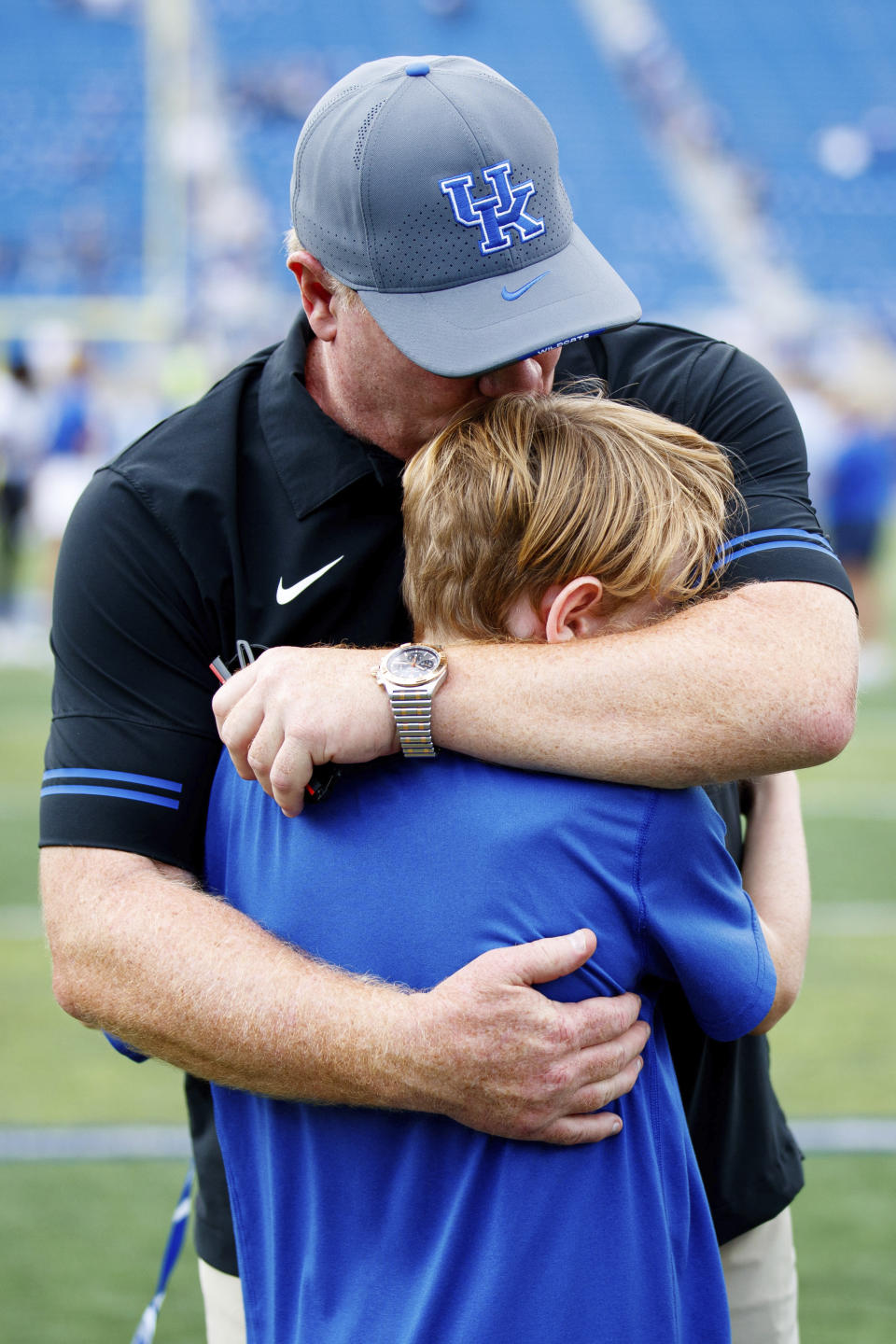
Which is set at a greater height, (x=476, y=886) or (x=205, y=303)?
(x=476, y=886)

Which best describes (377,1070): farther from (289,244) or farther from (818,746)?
(289,244)

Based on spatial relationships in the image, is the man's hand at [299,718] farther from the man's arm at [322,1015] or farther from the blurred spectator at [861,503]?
the blurred spectator at [861,503]

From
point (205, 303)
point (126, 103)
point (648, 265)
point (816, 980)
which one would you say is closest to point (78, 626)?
point (816, 980)

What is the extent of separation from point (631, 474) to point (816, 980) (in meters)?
3.76

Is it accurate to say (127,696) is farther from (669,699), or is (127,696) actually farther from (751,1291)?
(751,1291)

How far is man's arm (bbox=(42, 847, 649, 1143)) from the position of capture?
1280 mm

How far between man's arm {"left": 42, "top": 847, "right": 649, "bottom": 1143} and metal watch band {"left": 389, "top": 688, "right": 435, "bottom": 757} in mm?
220

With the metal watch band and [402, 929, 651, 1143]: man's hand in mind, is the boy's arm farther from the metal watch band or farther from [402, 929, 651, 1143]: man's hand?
the metal watch band

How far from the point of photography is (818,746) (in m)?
1.43

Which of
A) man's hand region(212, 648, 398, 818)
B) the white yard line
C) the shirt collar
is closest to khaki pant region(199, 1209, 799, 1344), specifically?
man's hand region(212, 648, 398, 818)

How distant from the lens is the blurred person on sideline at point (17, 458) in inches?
483

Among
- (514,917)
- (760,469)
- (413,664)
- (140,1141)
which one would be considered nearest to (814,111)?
(140,1141)

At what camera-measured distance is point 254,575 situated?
1633mm

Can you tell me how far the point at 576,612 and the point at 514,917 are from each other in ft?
1.10
